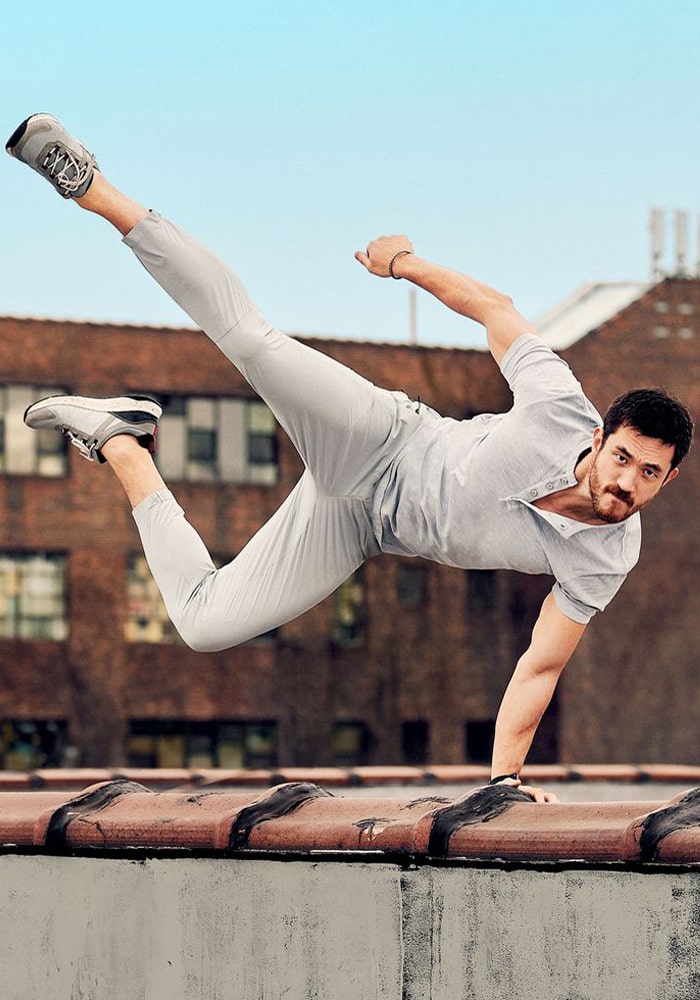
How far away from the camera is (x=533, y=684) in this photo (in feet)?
20.4

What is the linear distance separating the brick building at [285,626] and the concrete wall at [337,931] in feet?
115

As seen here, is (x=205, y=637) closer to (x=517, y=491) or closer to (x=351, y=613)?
(x=517, y=491)

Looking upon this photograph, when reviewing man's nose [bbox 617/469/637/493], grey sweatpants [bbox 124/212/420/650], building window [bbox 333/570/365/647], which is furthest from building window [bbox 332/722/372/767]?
man's nose [bbox 617/469/637/493]

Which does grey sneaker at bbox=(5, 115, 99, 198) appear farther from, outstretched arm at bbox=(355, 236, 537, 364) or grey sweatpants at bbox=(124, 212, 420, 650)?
outstretched arm at bbox=(355, 236, 537, 364)

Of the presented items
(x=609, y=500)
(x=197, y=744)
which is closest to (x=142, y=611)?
(x=197, y=744)

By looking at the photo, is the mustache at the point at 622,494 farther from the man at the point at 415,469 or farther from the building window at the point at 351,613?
the building window at the point at 351,613

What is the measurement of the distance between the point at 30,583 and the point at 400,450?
35805mm

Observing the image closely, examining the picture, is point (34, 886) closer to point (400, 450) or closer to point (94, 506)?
point (400, 450)

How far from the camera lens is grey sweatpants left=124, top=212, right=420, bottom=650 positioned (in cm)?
568

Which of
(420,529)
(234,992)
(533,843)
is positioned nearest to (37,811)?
(234,992)

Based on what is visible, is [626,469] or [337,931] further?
[626,469]

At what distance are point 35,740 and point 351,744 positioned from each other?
7535 mm

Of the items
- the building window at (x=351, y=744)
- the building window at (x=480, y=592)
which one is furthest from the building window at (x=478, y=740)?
the building window at (x=480, y=592)

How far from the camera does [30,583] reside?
40.9 metres
